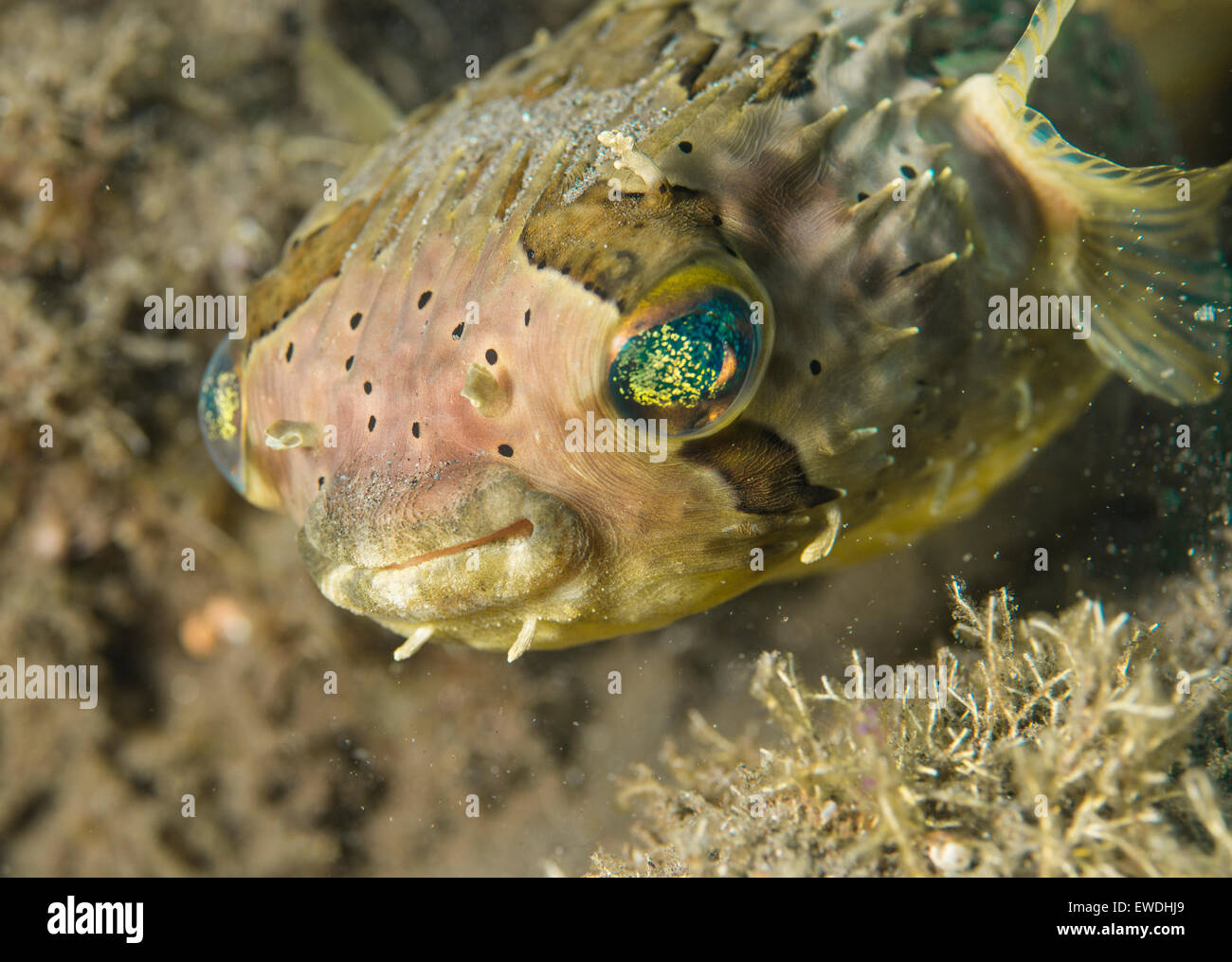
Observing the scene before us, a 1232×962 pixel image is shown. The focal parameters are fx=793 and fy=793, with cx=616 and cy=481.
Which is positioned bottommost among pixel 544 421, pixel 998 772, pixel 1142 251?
pixel 998 772

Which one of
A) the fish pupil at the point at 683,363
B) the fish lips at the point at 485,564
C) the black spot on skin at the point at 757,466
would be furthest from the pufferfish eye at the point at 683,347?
the fish lips at the point at 485,564

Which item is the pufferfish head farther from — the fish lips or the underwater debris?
the underwater debris

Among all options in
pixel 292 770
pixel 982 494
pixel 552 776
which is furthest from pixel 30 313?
pixel 982 494

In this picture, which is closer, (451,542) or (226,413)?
(451,542)

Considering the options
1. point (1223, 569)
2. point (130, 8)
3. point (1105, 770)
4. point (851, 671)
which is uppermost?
point (130, 8)

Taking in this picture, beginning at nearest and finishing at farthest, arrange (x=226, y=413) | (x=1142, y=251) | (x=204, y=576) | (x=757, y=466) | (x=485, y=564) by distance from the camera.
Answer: (x=485, y=564)
(x=757, y=466)
(x=1142, y=251)
(x=226, y=413)
(x=204, y=576)

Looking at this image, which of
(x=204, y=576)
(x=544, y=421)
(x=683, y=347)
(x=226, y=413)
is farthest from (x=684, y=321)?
(x=204, y=576)

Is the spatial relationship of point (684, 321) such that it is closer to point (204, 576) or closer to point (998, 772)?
point (998, 772)
